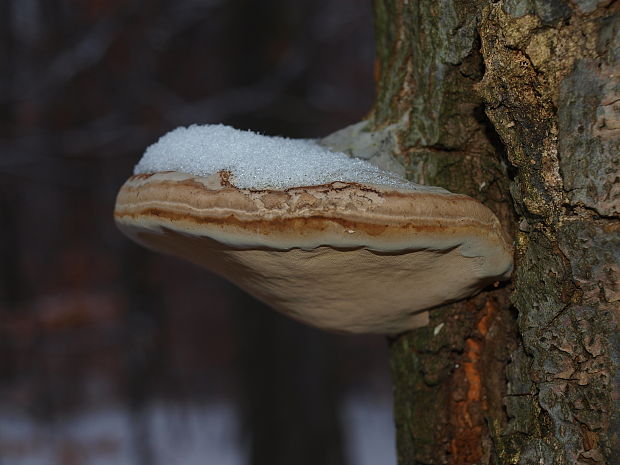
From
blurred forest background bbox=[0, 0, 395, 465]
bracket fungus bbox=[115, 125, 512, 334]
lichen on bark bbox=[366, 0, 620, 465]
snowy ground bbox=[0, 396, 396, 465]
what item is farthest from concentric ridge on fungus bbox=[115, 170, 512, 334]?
snowy ground bbox=[0, 396, 396, 465]

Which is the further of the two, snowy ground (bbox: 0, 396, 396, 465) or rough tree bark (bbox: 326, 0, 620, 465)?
snowy ground (bbox: 0, 396, 396, 465)

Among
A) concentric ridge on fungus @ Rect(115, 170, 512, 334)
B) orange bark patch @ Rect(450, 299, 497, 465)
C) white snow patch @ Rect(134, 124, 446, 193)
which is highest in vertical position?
white snow patch @ Rect(134, 124, 446, 193)

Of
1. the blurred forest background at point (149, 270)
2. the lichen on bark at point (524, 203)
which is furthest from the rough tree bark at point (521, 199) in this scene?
the blurred forest background at point (149, 270)

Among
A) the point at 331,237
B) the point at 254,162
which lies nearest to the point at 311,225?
the point at 331,237

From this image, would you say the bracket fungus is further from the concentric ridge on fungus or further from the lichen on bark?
the lichen on bark

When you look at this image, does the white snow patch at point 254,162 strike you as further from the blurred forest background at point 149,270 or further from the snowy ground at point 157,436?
the snowy ground at point 157,436

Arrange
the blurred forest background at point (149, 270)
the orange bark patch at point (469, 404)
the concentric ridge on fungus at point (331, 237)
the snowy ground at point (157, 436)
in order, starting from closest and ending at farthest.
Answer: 1. the concentric ridge on fungus at point (331, 237)
2. the orange bark patch at point (469, 404)
3. the blurred forest background at point (149, 270)
4. the snowy ground at point (157, 436)

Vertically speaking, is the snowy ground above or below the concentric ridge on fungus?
below

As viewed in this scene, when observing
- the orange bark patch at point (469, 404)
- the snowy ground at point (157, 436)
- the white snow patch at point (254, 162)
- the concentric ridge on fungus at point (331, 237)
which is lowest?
the snowy ground at point (157, 436)
